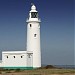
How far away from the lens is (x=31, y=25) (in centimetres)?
5431

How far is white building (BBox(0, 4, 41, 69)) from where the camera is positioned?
2061 inches

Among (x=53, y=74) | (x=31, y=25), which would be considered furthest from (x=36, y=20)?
(x=53, y=74)

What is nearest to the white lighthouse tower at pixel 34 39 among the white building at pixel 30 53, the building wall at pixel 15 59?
the white building at pixel 30 53

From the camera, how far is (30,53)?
53219 mm

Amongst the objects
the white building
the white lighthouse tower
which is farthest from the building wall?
the white lighthouse tower

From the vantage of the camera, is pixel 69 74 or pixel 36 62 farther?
pixel 36 62

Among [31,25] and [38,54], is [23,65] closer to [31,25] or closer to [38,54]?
[38,54]

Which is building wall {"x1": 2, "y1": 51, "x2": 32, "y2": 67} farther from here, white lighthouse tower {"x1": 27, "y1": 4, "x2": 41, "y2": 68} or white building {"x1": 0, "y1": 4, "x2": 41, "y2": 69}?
white lighthouse tower {"x1": 27, "y1": 4, "x2": 41, "y2": 68}

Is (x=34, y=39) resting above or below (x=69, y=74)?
above

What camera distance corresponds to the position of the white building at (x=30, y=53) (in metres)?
52.3

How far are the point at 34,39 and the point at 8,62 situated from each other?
5478 millimetres

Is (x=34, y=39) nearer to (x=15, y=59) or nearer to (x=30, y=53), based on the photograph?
(x=30, y=53)

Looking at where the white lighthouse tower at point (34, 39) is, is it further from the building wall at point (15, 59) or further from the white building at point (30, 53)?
the building wall at point (15, 59)

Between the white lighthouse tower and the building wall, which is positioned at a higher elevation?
the white lighthouse tower
